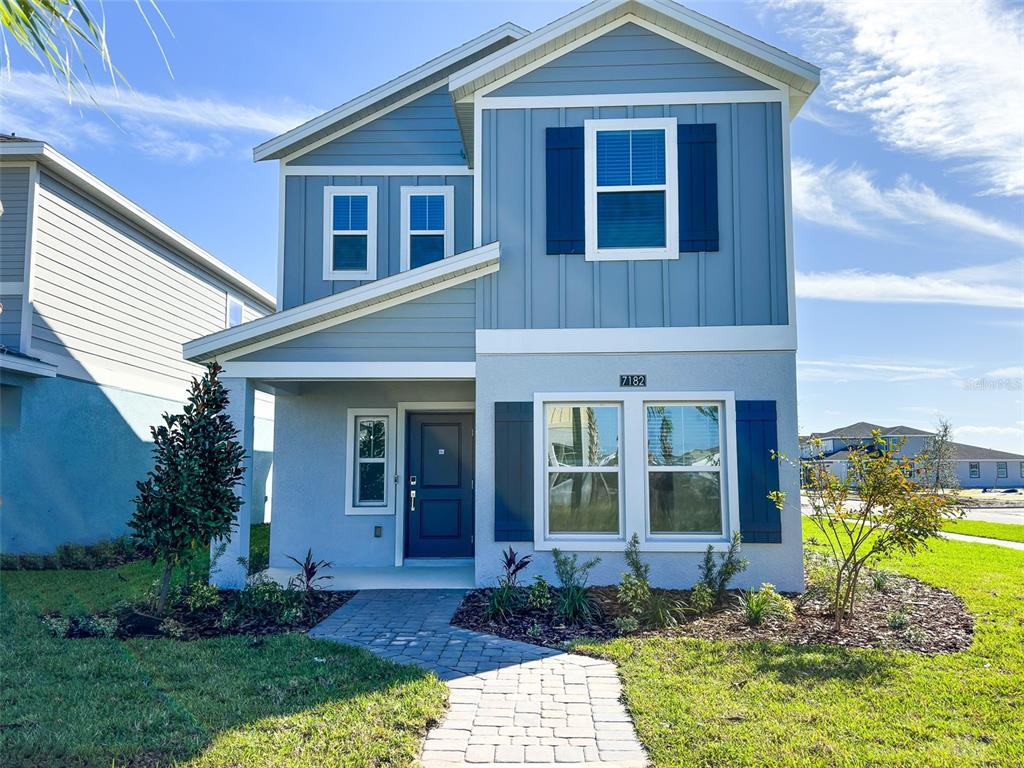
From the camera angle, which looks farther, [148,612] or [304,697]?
[148,612]

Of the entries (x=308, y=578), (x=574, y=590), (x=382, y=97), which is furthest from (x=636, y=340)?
(x=382, y=97)

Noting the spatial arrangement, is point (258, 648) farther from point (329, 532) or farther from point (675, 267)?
point (675, 267)

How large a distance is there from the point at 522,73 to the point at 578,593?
240 inches

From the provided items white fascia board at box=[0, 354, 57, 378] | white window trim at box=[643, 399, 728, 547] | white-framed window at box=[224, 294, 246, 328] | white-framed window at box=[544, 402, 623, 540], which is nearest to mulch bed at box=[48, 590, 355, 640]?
white-framed window at box=[544, 402, 623, 540]

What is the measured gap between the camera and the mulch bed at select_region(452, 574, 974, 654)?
6.23 metres

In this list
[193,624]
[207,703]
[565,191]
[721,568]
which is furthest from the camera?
[565,191]

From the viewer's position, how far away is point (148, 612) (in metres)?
7.07

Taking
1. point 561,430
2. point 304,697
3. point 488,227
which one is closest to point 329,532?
point 561,430

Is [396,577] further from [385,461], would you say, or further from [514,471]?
Answer: [514,471]

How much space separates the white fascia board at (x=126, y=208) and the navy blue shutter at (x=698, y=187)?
30.0 ft

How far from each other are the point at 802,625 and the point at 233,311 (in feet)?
48.6

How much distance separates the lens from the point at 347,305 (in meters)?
8.29

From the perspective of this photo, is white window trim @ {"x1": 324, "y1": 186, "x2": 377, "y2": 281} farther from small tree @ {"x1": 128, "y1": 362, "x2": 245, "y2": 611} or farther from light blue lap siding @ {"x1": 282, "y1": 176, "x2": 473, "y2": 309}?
small tree @ {"x1": 128, "y1": 362, "x2": 245, "y2": 611}

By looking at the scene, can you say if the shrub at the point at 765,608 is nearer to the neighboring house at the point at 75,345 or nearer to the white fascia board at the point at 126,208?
the neighboring house at the point at 75,345
